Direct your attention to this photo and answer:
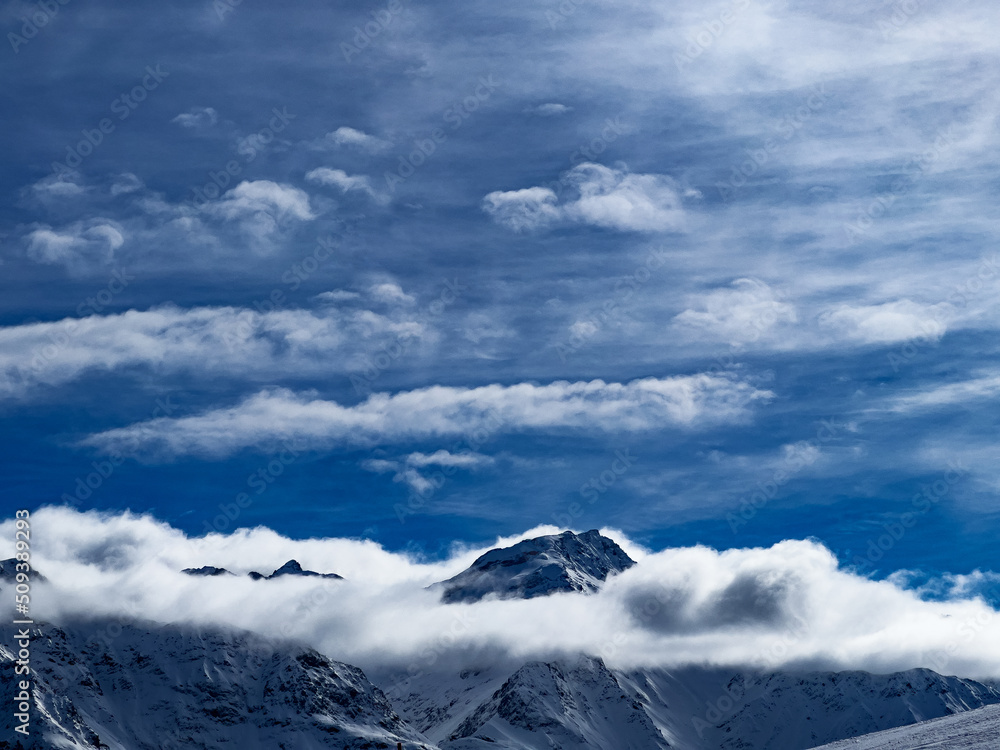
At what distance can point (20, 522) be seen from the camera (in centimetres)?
10456

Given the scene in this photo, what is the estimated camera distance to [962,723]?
9619 cm

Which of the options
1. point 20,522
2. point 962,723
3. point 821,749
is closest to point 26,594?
point 20,522

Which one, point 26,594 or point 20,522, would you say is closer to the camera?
point 20,522

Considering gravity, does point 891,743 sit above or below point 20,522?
below

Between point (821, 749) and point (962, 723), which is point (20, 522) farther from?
point (962, 723)

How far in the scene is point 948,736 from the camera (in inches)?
3445

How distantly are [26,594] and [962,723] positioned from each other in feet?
319

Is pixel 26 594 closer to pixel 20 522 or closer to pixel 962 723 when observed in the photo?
pixel 20 522

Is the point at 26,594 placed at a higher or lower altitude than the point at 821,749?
Result: higher

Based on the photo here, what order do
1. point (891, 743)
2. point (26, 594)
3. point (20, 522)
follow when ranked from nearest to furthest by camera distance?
point (891, 743) < point (20, 522) < point (26, 594)

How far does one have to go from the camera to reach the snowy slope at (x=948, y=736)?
81.4m

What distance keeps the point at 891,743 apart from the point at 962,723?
23.7 ft

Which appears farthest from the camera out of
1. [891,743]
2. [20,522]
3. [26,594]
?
[26,594]

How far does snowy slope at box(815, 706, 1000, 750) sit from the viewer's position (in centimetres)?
8144
